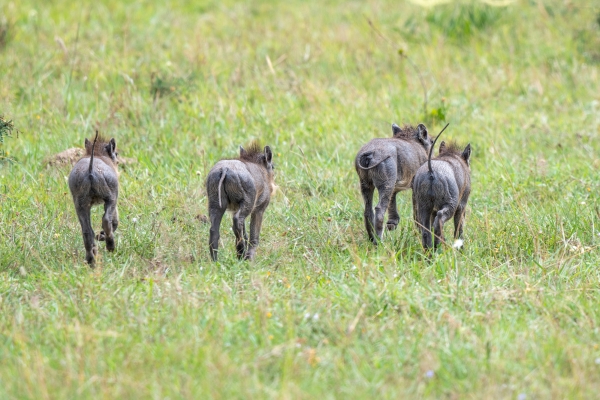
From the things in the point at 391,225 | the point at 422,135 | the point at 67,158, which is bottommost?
the point at 391,225

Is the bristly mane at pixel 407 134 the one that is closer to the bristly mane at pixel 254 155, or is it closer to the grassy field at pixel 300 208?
the grassy field at pixel 300 208

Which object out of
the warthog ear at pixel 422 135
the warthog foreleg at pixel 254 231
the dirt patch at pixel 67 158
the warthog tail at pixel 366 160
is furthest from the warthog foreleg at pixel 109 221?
the warthog ear at pixel 422 135

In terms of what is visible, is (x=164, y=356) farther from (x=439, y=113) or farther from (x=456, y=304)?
(x=439, y=113)

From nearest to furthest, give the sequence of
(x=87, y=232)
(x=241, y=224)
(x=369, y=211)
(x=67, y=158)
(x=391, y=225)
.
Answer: (x=87, y=232)
(x=241, y=224)
(x=369, y=211)
(x=391, y=225)
(x=67, y=158)

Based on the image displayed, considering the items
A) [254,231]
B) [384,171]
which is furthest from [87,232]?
[384,171]

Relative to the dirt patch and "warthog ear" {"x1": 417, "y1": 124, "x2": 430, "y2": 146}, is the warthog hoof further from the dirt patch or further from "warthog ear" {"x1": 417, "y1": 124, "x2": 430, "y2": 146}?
the dirt patch

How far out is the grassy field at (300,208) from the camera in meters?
4.81

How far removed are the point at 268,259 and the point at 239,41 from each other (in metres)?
6.70

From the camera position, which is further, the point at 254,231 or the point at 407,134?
the point at 407,134

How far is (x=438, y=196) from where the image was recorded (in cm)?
679

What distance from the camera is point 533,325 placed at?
537 centimetres

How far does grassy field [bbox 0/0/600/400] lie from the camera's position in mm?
4812

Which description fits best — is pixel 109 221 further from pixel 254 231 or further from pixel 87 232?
pixel 254 231

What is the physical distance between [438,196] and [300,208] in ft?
6.20
